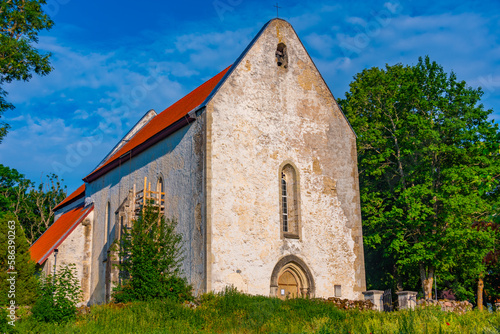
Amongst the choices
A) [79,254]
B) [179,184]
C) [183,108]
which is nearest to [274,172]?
[179,184]

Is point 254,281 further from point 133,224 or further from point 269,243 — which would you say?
point 133,224

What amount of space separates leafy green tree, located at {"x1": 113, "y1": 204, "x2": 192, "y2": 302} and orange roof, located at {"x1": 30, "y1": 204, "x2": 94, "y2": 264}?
26.8 ft

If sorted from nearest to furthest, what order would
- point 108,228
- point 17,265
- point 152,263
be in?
point 152,263, point 17,265, point 108,228

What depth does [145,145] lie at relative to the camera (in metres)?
22.7

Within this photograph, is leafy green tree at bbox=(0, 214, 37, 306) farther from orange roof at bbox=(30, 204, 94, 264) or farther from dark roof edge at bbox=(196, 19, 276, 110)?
dark roof edge at bbox=(196, 19, 276, 110)

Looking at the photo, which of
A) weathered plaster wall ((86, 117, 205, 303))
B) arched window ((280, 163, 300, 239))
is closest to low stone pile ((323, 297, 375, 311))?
arched window ((280, 163, 300, 239))

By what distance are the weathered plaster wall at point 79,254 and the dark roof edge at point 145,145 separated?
294 cm

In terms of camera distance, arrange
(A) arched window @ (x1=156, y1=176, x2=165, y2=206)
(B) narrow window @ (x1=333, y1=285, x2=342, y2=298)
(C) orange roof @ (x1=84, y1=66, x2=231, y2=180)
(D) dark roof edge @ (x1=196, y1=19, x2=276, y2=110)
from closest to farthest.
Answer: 1. (D) dark roof edge @ (x1=196, y1=19, x2=276, y2=110)
2. (B) narrow window @ (x1=333, y1=285, x2=342, y2=298)
3. (A) arched window @ (x1=156, y1=176, x2=165, y2=206)
4. (C) orange roof @ (x1=84, y1=66, x2=231, y2=180)

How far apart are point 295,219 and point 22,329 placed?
35.2 feet

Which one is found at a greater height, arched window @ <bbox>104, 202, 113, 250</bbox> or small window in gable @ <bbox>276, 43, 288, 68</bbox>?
small window in gable @ <bbox>276, 43, 288, 68</bbox>

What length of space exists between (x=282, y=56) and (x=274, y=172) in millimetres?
5379

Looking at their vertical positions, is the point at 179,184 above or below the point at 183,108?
below

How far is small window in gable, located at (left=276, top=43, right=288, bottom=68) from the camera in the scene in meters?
21.4

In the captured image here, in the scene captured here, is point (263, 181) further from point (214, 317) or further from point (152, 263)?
point (214, 317)
